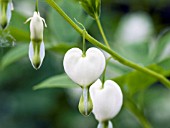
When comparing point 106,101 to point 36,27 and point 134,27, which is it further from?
point 134,27

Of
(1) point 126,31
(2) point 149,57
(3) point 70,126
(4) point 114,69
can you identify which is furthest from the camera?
(1) point 126,31

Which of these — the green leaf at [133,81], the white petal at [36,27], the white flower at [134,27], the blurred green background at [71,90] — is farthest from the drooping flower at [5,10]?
the white flower at [134,27]

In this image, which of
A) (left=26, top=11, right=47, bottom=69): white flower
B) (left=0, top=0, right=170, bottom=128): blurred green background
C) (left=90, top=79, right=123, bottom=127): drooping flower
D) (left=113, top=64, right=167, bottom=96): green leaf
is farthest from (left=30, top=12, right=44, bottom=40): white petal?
(left=0, top=0, right=170, bottom=128): blurred green background

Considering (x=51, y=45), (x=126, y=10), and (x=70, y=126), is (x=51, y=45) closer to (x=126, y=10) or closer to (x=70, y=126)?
(x=70, y=126)

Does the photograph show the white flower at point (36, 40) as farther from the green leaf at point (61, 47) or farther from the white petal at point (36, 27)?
the green leaf at point (61, 47)

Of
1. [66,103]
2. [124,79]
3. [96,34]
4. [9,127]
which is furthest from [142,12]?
[124,79]

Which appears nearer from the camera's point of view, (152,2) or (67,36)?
(67,36)

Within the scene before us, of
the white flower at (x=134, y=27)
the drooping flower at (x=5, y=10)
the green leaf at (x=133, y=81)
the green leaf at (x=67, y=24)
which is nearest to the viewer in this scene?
the drooping flower at (x=5, y=10)
